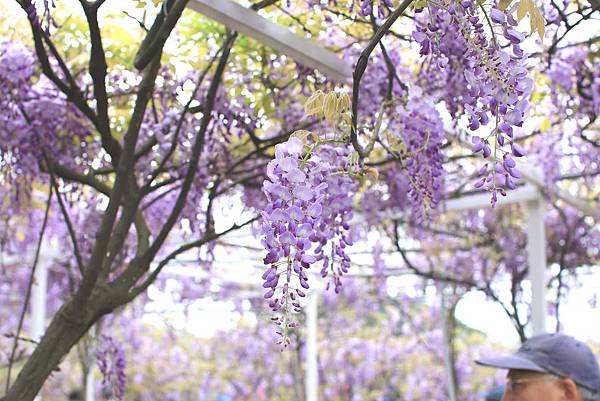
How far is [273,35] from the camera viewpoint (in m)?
2.46

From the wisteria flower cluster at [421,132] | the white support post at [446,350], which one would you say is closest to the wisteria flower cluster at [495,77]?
the wisteria flower cluster at [421,132]

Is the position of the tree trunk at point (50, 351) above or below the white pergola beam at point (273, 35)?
below

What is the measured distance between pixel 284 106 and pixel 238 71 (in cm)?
30

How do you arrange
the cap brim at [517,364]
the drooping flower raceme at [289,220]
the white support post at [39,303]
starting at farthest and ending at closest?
the white support post at [39,303], the cap brim at [517,364], the drooping flower raceme at [289,220]

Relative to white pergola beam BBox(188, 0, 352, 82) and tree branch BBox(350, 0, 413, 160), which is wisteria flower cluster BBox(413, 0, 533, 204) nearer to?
tree branch BBox(350, 0, 413, 160)

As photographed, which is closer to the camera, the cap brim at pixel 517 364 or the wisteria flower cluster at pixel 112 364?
the cap brim at pixel 517 364

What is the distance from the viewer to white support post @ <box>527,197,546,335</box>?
442 centimetres

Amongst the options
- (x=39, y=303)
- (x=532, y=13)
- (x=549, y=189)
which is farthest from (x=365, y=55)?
(x=39, y=303)

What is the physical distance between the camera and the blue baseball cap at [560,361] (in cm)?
225

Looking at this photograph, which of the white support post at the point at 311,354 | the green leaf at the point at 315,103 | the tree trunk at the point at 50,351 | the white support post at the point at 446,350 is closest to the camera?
the green leaf at the point at 315,103

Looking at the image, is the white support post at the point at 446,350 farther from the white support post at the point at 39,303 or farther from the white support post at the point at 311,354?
the white support post at the point at 39,303

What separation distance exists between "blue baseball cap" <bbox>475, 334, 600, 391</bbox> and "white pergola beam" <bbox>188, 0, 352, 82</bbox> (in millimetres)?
952

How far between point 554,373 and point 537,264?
2.35 metres

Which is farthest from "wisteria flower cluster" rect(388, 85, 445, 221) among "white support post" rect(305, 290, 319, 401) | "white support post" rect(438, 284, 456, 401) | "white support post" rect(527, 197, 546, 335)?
"white support post" rect(305, 290, 319, 401)
